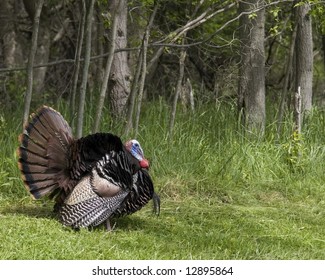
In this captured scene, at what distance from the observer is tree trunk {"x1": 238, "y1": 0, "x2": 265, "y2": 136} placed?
32.9ft

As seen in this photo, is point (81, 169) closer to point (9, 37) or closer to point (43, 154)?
point (43, 154)

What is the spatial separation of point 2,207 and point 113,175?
1.34 metres

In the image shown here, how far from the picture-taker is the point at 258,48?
10.1m

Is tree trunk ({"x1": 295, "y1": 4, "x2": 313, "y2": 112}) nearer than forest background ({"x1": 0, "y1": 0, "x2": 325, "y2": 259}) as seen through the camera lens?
No

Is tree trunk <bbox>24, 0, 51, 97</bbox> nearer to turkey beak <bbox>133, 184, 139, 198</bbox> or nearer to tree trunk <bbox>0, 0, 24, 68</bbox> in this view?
tree trunk <bbox>0, 0, 24, 68</bbox>

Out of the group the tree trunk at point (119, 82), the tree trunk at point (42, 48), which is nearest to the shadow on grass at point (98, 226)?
the tree trunk at point (119, 82)

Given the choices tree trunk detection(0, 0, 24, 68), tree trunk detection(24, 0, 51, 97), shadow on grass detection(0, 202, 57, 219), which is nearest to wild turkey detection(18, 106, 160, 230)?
shadow on grass detection(0, 202, 57, 219)

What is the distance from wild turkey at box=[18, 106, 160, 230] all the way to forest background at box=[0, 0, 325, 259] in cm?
25

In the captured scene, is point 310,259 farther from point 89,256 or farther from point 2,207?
point 2,207

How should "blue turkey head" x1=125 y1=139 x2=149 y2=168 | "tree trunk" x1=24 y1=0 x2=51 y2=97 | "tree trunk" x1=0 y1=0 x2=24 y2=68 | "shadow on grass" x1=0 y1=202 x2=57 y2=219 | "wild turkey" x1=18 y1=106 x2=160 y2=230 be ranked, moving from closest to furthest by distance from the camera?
1. "wild turkey" x1=18 y1=106 x2=160 y2=230
2. "blue turkey head" x1=125 y1=139 x2=149 y2=168
3. "shadow on grass" x1=0 y1=202 x2=57 y2=219
4. "tree trunk" x1=0 y1=0 x2=24 y2=68
5. "tree trunk" x1=24 y1=0 x2=51 y2=97

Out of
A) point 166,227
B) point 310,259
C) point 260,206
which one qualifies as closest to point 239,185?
point 260,206

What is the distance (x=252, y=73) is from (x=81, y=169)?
3561mm

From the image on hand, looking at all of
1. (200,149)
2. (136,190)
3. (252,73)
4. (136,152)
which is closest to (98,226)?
(136,190)

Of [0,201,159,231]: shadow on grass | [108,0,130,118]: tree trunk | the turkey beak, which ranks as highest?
[108,0,130,118]: tree trunk
